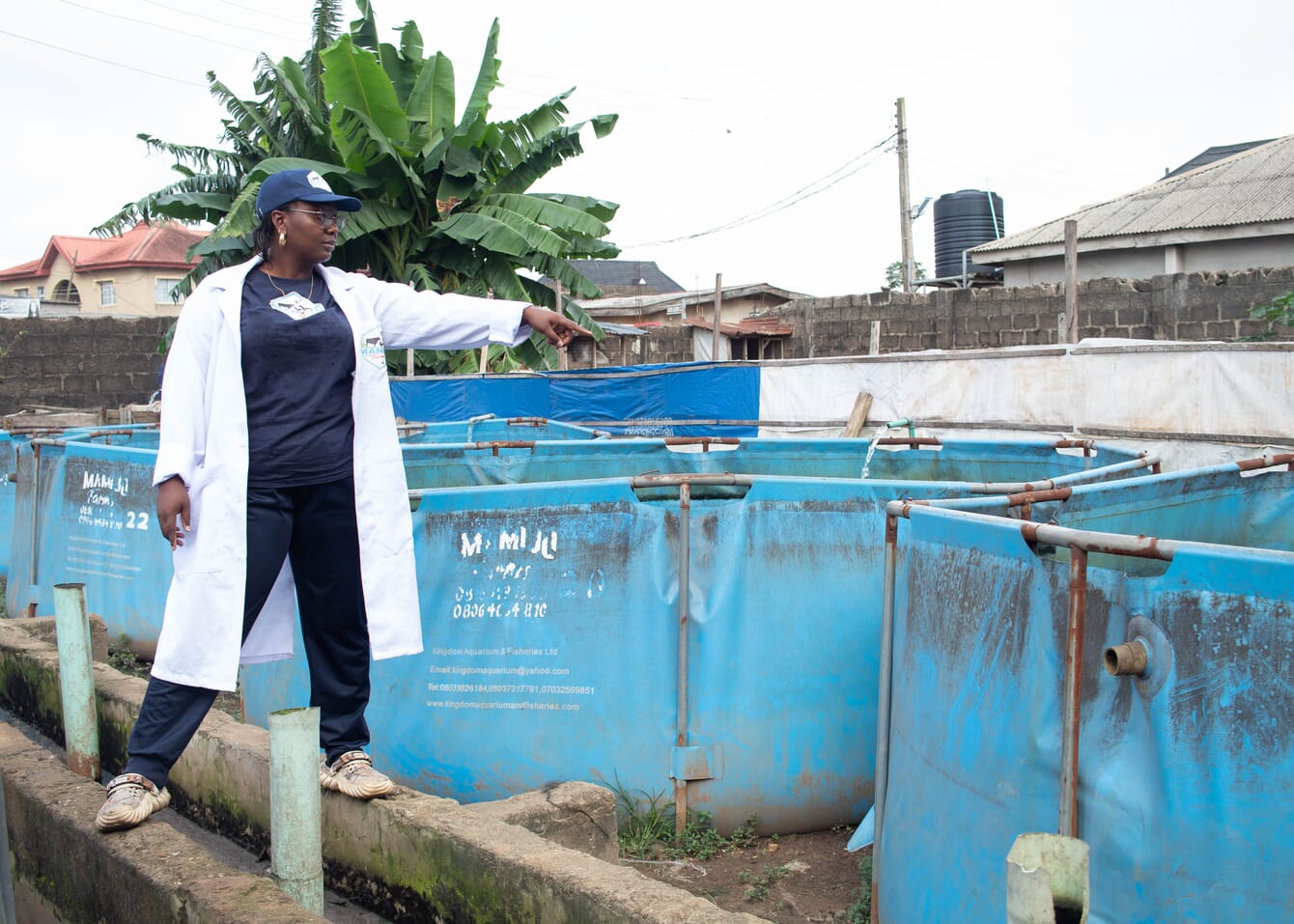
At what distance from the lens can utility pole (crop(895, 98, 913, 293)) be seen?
2348 cm

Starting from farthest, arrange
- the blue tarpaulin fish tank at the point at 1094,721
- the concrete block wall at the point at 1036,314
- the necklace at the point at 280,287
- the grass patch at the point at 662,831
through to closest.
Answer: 1. the concrete block wall at the point at 1036,314
2. the grass patch at the point at 662,831
3. the necklace at the point at 280,287
4. the blue tarpaulin fish tank at the point at 1094,721

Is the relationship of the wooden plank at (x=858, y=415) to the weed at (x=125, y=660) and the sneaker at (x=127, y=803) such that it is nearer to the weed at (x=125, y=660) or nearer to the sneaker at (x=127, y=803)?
the weed at (x=125, y=660)

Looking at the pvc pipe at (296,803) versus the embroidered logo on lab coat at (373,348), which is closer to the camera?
the pvc pipe at (296,803)

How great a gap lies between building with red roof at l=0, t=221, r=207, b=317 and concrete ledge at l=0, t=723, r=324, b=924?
43613mm

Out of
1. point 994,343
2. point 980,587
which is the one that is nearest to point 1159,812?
point 980,587

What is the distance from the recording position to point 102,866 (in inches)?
133

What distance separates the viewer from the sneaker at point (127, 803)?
3.32 m

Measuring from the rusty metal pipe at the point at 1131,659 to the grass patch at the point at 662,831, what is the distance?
224 centimetres

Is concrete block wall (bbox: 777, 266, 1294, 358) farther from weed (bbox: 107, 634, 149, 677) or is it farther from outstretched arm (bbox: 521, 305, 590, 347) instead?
weed (bbox: 107, 634, 149, 677)

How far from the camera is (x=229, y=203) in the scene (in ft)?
56.2

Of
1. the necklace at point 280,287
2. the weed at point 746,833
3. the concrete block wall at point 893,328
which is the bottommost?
the weed at point 746,833

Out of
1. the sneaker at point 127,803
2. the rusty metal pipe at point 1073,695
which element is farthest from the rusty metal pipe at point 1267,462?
the sneaker at point 127,803

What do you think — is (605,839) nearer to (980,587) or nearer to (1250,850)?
(980,587)

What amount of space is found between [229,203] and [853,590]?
1508cm
